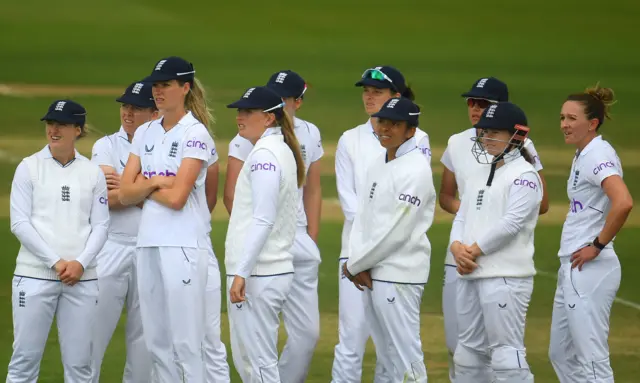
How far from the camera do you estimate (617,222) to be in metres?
5.00

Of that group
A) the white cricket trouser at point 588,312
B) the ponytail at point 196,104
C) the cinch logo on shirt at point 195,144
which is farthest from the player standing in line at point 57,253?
the white cricket trouser at point 588,312

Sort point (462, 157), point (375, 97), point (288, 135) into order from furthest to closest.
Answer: point (375, 97), point (462, 157), point (288, 135)

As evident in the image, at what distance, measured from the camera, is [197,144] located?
4.57 metres

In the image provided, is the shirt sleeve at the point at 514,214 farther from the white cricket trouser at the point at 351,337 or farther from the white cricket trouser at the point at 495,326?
the white cricket trouser at the point at 351,337

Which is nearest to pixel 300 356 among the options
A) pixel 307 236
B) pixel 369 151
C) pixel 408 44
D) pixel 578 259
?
pixel 307 236

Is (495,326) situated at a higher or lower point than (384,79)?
lower

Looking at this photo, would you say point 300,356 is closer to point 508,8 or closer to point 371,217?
point 371,217

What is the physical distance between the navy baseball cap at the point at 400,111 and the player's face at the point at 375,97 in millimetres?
800

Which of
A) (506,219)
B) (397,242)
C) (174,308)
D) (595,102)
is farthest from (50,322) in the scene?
(595,102)

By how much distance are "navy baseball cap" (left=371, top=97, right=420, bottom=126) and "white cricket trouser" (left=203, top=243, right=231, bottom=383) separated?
1.09 meters

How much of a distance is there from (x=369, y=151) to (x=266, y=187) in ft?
3.65

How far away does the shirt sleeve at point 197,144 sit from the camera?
4.55 meters

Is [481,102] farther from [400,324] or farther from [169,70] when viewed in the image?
[169,70]

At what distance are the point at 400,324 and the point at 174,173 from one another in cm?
104
